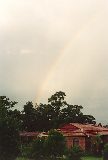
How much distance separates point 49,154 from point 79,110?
63.9 meters

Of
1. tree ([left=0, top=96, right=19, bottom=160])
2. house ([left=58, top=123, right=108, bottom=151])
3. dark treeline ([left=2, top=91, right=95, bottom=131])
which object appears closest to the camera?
tree ([left=0, top=96, right=19, bottom=160])

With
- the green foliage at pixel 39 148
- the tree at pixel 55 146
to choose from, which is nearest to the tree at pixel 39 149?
the green foliage at pixel 39 148

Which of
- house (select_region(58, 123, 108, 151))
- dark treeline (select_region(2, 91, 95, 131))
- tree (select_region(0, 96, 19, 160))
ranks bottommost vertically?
tree (select_region(0, 96, 19, 160))

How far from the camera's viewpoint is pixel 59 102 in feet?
321

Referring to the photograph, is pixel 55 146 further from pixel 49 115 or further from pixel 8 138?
pixel 49 115

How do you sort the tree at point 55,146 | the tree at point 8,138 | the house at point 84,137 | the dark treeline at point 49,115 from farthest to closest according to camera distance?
1. the dark treeline at point 49,115
2. the house at point 84,137
3. the tree at point 55,146
4. the tree at point 8,138

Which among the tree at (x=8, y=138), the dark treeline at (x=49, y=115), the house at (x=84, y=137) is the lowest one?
the tree at (x=8, y=138)

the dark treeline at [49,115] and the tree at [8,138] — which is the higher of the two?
the dark treeline at [49,115]

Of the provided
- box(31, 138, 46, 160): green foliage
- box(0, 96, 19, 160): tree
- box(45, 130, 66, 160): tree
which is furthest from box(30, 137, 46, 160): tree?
box(0, 96, 19, 160): tree

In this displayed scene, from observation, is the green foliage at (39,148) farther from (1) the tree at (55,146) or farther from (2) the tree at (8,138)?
(2) the tree at (8,138)

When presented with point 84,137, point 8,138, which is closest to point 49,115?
point 84,137

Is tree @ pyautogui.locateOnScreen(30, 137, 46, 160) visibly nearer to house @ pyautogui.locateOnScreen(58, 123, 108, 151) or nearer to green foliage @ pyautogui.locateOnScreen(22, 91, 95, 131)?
house @ pyautogui.locateOnScreen(58, 123, 108, 151)

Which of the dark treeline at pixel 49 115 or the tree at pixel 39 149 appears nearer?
the tree at pixel 39 149

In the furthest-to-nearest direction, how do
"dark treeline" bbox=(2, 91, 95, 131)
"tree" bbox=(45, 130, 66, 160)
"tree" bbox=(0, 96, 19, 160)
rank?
"dark treeline" bbox=(2, 91, 95, 131)
"tree" bbox=(45, 130, 66, 160)
"tree" bbox=(0, 96, 19, 160)
